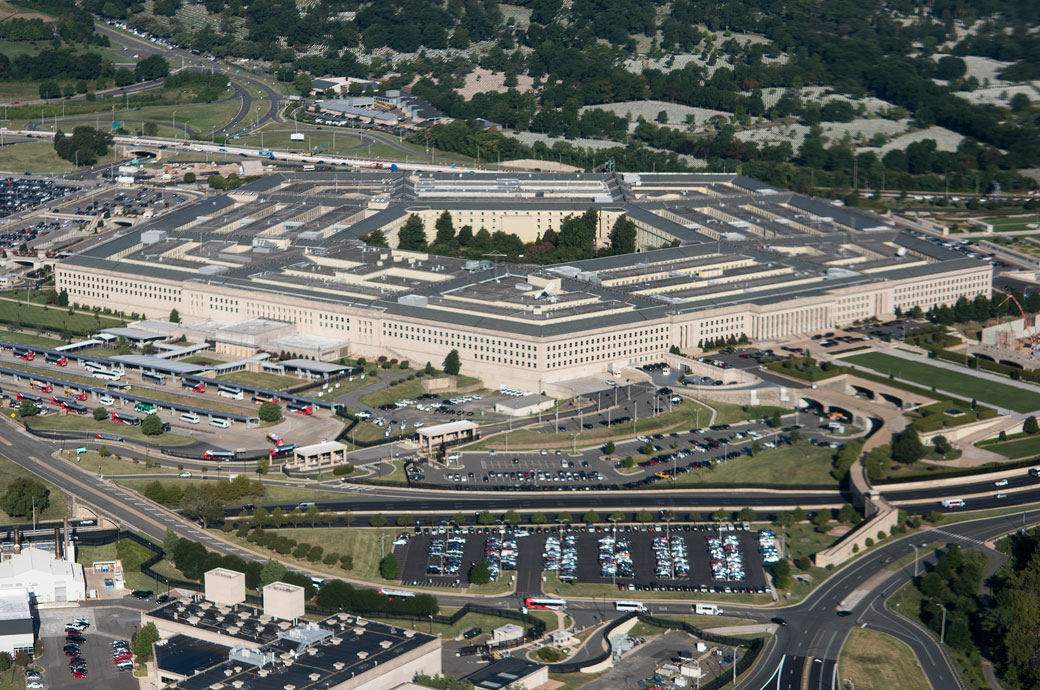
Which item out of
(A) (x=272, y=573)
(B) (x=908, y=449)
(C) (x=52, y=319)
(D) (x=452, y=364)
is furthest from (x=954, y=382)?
(C) (x=52, y=319)

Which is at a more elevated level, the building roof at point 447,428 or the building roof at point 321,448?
the building roof at point 447,428

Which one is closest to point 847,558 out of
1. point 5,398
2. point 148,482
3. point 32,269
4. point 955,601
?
point 955,601

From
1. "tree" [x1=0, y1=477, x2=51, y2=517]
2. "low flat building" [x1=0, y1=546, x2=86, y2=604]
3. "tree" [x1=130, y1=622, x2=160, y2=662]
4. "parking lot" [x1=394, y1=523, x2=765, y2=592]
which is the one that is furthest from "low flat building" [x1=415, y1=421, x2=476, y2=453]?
"tree" [x1=130, y1=622, x2=160, y2=662]

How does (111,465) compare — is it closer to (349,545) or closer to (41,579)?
(41,579)

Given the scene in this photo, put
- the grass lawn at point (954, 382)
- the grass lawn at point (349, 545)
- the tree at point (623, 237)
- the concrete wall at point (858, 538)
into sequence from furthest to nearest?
the tree at point (623, 237)
the grass lawn at point (954, 382)
the concrete wall at point (858, 538)
the grass lawn at point (349, 545)

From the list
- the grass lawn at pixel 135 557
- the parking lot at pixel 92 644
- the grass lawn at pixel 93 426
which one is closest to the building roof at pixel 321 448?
the grass lawn at pixel 93 426

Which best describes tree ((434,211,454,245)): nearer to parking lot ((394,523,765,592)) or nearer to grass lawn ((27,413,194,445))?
grass lawn ((27,413,194,445))

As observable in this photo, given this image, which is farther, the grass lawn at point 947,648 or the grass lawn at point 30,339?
the grass lawn at point 30,339

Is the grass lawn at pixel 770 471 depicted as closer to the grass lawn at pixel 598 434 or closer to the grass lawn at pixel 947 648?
the grass lawn at pixel 598 434
